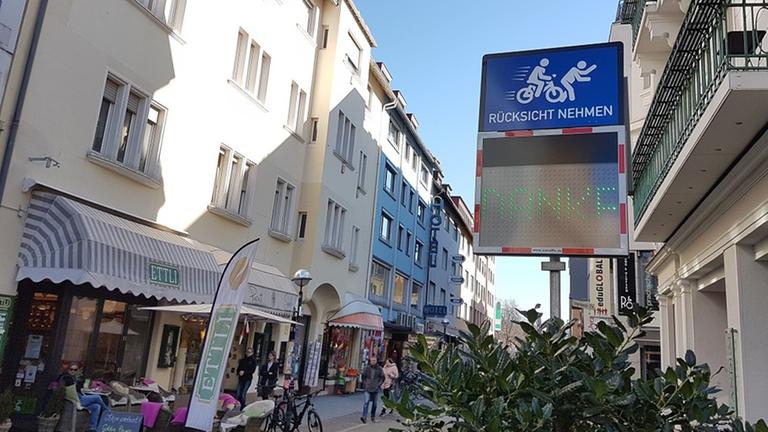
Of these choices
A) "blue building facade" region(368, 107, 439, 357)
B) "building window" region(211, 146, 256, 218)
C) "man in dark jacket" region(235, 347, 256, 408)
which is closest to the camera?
"man in dark jacket" region(235, 347, 256, 408)

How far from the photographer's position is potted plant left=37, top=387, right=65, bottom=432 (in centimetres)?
971

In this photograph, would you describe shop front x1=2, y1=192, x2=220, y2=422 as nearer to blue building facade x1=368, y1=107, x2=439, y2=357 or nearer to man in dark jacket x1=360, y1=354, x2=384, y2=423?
man in dark jacket x1=360, y1=354, x2=384, y2=423

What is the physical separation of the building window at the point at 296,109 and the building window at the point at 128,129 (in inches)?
271

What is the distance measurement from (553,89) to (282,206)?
50.8ft

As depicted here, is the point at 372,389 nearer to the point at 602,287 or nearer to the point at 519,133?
the point at 519,133

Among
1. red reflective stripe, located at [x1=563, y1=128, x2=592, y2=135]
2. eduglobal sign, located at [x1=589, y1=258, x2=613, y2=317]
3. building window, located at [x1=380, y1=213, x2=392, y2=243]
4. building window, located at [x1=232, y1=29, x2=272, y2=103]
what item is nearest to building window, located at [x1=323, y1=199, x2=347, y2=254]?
building window, located at [x1=232, y1=29, x2=272, y2=103]

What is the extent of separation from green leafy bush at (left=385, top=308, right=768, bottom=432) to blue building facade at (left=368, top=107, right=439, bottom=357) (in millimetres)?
24690

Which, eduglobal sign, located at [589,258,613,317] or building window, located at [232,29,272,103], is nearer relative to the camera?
A: building window, located at [232,29,272,103]

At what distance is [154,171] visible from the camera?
13391mm

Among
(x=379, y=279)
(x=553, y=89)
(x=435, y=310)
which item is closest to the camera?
(x=553, y=89)

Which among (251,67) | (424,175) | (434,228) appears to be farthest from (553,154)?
(434,228)

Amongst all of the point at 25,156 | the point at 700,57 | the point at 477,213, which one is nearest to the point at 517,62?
the point at 477,213

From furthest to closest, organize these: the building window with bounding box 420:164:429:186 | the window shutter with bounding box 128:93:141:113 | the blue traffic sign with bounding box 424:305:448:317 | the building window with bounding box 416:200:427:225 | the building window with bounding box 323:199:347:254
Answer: the building window with bounding box 420:164:429:186
the building window with bounding box 416:200:427:225
the blue traffic sign with bounding box 424:305:448:317
the building window with bounding box 323:199:347:254
the window shutter with bounding box 128:93:141:113

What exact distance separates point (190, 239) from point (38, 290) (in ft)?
13.3
